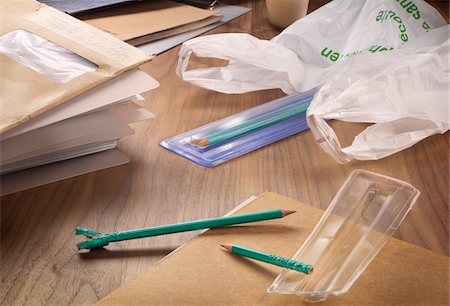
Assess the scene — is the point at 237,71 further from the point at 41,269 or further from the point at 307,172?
the point at 41,269

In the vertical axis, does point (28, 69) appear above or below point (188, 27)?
above

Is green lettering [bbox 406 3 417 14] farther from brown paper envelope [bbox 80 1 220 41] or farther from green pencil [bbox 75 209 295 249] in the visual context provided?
green pencil [bbox 75 209 295 249]

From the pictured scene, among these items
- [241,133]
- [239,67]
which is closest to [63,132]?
[241,133]

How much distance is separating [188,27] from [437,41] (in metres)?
0.39

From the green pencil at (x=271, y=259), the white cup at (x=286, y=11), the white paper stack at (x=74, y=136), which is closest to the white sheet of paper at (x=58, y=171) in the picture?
the white paper stack at (x=74, y=136)

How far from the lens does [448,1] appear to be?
1.36 m

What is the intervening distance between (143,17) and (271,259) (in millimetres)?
662

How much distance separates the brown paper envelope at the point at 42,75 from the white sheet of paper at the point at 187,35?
194 millimetres

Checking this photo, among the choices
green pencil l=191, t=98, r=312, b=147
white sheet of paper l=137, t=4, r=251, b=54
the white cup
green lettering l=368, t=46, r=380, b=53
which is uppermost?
green lettering l=368, t=46, r=380, b=53

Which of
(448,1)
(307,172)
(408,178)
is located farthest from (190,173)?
(448,1)

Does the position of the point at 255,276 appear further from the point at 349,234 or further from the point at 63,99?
the point at 63,99

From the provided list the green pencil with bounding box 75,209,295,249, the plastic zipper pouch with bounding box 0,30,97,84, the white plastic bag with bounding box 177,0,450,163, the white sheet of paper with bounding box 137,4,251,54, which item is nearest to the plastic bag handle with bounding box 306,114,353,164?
the white plastic bag with bounding box 177,0,450,163

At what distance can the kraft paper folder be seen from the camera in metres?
0.54

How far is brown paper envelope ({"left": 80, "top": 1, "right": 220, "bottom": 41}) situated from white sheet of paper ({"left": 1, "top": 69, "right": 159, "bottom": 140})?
308 mm
